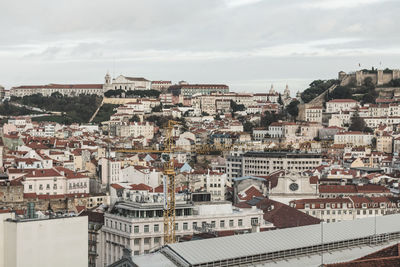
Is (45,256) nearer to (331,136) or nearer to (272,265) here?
(272,265)

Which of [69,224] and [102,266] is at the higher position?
[69,224]

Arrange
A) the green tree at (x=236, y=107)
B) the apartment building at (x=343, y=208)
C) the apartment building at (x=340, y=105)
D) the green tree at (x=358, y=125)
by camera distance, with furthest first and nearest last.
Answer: the green tree at (x=236, y=107) → the apartment building at (x=340, y=105) → the green tree at (x=358, y=125) → the apartment building at (x=343, y=208)

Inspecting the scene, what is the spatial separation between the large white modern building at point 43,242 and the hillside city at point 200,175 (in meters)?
0.05

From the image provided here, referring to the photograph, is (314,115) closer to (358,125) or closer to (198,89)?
(358,125)

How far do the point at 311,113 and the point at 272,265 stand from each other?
405ft

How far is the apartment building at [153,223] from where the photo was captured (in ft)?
132

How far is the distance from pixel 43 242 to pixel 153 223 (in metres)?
Answer: 13.2

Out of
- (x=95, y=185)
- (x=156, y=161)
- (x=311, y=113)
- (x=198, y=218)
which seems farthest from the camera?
(x=311, y=113)

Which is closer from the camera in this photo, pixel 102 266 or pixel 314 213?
pixel 102 266

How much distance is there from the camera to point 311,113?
149m

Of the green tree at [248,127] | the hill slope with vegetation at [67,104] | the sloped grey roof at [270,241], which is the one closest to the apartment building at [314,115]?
the green tree at [248,127]

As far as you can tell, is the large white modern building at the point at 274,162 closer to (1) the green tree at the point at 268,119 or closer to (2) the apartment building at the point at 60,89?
(1) the green tree at the point at 268,119

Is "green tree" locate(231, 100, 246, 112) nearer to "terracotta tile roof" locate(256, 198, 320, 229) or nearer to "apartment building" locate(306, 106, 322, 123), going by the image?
"apartment building" locate(306, 106, 322, 123)

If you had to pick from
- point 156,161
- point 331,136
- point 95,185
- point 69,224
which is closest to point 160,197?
point 69,224
